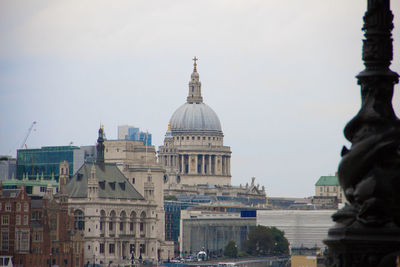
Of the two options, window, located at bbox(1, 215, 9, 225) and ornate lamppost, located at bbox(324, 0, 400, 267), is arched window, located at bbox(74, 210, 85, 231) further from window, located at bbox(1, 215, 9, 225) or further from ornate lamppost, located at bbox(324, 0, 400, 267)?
ornate lamppost, located at bbox(324, 0, 400, 267)

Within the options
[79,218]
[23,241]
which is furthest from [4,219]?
[79,218]

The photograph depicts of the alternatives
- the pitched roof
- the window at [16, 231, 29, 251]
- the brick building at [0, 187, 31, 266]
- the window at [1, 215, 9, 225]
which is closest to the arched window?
the brick building at [0, 187, 31, 266]

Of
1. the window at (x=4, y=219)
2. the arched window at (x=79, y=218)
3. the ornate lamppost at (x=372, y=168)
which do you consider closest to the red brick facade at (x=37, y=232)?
the window at (x=4, y=219)

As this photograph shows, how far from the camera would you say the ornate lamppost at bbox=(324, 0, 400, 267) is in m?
11.7

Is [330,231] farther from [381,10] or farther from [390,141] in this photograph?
[381,10]

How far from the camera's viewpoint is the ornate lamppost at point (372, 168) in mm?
11672

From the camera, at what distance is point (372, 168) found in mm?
11805

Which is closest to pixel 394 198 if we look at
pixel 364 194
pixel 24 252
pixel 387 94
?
pixel 364 194

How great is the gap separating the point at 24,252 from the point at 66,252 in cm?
1491

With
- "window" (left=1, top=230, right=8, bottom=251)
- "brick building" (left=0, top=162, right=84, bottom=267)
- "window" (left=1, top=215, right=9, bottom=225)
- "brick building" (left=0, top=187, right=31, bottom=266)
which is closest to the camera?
"window" (left=1, top=230, right=8, bottom=251)

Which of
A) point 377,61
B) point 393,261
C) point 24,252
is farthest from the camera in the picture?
point 24,252

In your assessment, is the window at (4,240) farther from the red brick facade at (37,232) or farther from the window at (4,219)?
the window at (4,219)

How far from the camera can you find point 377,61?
12289mm

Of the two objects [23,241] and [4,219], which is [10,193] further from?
[23,241]
